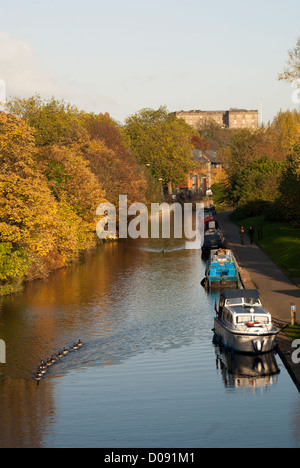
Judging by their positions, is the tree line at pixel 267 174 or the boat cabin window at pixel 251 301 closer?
the boat cabin window at pixel 251 301

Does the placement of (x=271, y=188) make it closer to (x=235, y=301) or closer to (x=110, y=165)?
(x=110, y=165)

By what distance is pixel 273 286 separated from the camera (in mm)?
40969

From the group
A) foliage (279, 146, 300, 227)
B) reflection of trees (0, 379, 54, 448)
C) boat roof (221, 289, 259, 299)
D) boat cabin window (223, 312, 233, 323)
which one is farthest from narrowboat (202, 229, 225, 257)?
reflection of trees (0, 379, 54, 448)

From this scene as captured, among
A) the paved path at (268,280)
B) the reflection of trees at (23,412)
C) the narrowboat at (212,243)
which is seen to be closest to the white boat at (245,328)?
the paved path at (268,280)

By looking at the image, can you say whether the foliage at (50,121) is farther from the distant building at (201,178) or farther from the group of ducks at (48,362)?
the distant building at (201,178)

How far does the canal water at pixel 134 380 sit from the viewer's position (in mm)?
19797

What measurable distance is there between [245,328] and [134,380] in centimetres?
566

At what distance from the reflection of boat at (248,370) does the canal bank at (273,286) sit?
64 centimetres

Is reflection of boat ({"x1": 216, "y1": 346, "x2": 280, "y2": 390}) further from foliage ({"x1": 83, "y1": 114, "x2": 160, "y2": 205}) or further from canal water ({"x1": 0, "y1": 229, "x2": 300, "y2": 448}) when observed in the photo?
foliage ({"x1": 83, "y1": 114, "x2": 160, "y2": 205})

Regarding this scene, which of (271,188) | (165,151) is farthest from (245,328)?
(165,151)

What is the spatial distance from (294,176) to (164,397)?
44.1 m

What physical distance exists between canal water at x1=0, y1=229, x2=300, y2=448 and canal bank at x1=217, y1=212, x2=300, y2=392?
2.03 ft

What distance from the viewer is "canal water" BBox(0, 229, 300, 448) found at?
65.0 feet

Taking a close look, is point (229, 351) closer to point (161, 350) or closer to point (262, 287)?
point (161, 350)
